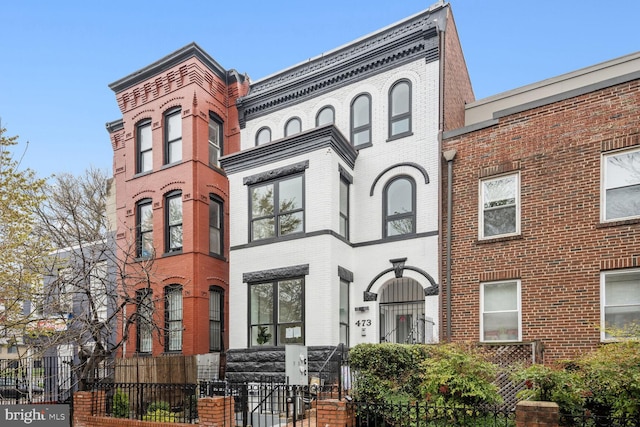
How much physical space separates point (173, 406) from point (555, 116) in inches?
501

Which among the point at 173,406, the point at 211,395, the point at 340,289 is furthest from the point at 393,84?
the point at 173,406

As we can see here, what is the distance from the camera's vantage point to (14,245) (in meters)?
11.4

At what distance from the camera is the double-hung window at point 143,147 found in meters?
19.1

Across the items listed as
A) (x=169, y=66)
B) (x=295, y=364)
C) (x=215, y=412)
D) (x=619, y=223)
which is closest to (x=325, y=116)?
(x=169, y=66)

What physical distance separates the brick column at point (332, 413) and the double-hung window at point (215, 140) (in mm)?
11327

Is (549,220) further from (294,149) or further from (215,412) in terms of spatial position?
(215,412)

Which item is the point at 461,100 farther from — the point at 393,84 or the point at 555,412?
the point at 555,412

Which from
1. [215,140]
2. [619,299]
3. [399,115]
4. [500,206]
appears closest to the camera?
[619,299]

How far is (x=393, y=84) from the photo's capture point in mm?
15648

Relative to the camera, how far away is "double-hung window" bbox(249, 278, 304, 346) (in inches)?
566

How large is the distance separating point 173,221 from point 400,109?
884cm

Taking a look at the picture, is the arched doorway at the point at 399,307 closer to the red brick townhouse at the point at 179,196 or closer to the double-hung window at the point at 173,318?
the red brick townhouse at the point at 179,196

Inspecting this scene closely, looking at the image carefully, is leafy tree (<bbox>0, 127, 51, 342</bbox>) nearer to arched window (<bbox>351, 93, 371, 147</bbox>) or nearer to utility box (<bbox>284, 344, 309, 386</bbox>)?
utility box (<bbox>284, 344, 309, 386</bbox>)

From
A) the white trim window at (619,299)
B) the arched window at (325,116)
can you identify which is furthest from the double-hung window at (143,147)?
the white trim window at (619,299)
